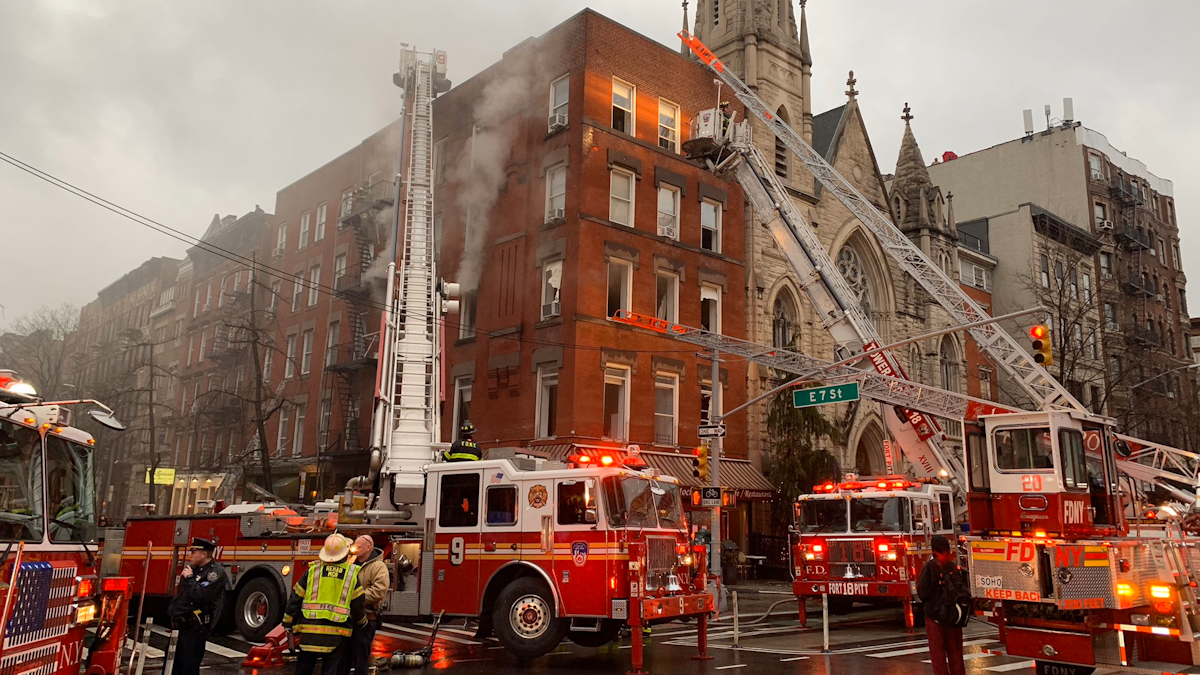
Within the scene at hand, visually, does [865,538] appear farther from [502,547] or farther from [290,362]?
[290,362]

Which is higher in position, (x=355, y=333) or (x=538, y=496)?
(x=355, y=333)

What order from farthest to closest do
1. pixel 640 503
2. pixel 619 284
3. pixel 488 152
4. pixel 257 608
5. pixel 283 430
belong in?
pixel 283 430 → pixel 488 152 → pixel 619 284 → pixel 257 608 → pixel 640 503

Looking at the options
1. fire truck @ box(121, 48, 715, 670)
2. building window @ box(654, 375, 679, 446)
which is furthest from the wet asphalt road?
building window @ box(654, 375, 679, 446)

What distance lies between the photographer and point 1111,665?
8.94 meters

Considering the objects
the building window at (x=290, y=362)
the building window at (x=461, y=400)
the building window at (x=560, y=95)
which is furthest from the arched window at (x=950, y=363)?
the building window at (x=290, y=362)

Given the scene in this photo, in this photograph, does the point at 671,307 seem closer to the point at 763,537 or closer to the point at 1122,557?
the point at 763,537

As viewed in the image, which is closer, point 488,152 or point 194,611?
point 194,611

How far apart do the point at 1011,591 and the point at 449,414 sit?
20.6 metres

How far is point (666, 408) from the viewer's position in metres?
26.6

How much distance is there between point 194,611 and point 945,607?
24.6ft

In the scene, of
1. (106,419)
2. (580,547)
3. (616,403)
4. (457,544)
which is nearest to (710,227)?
(616,403)

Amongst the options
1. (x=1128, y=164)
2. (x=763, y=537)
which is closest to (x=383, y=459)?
(x=763, y=537)

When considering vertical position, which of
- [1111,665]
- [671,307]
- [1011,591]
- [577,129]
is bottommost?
[1111,665]

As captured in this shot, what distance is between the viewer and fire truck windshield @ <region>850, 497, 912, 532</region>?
1580 centimetres
